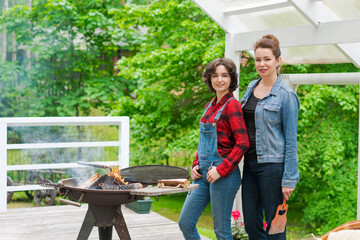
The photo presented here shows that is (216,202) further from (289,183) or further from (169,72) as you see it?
(169,72)

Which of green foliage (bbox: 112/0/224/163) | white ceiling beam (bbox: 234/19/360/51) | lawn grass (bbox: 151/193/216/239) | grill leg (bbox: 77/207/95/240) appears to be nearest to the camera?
grill leg (bbox: 77/207/95/240)

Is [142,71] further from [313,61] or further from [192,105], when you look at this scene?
[313,61]

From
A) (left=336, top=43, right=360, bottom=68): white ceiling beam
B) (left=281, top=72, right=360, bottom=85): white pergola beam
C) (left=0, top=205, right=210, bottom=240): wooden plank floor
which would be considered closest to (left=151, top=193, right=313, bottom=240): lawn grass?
(left=0, top=205, right=210, bottom=240): wooden plank floor

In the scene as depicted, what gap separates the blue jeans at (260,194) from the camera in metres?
2.37

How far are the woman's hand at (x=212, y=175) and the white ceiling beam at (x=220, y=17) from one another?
1666 millimetres

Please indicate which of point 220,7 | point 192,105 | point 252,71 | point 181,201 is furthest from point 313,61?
point 181,201

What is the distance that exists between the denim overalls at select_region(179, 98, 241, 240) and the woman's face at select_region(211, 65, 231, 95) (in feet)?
0.38

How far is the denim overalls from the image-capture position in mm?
2461

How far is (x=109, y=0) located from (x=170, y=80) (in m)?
2.79

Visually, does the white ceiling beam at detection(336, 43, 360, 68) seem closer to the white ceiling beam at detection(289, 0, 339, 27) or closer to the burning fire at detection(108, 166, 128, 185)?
the white ceiling beam at detection(289, 0, 339, 27)

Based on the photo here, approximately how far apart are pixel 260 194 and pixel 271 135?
363 mm

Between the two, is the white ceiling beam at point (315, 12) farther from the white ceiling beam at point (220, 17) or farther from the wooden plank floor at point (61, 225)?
the wooden plank floor at point (61, 225)

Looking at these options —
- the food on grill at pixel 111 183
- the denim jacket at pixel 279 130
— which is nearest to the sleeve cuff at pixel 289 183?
the denim jacket at pixel 279 130

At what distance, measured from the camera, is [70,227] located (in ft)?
12.7
